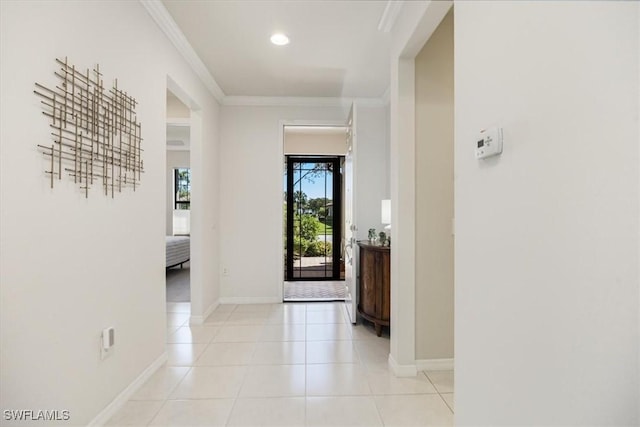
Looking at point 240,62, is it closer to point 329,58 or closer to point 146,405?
point 329,58

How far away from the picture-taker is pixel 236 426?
1.73 m

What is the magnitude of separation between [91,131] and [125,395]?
1566 mm

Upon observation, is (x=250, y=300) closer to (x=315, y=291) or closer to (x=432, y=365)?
(x=315, y=291)

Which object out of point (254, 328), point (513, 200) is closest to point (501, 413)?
point (513, 200)

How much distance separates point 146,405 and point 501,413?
1.93 m

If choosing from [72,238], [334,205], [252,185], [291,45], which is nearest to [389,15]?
[291,45]

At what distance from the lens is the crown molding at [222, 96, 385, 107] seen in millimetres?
4098

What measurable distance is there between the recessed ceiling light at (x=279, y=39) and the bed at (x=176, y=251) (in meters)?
4.36

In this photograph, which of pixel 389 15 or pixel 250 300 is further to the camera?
pixel 250 300

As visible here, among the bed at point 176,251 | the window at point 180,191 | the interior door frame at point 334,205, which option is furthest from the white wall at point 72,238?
the window at point 180,191

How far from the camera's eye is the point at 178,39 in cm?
264

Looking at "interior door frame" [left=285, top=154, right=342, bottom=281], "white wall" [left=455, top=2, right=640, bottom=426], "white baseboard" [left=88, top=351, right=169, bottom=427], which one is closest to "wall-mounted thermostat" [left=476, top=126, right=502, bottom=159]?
"white wall" [left=455, top=2, right=640, bottom=426]

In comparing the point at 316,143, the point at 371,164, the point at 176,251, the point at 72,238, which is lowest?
the point at 176,251

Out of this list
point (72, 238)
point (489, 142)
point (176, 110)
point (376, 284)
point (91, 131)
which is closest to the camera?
point (489, 142)
